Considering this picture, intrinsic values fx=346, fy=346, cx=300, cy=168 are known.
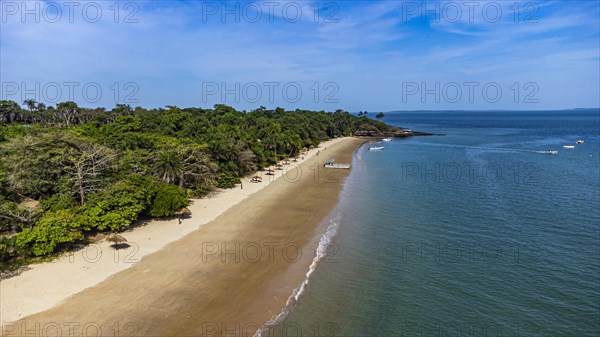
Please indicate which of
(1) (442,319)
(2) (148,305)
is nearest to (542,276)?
(1) (442,319)

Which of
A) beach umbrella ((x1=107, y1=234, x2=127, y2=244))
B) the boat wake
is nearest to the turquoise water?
the boat wake

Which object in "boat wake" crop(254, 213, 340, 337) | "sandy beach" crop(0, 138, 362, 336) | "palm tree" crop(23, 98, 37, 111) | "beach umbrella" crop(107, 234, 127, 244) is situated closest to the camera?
"sandy beach" crop(0, 138, 362, 336)

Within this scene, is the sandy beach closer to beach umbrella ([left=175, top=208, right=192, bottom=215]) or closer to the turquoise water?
beach umbrella ([left=175, top=208, right=192, bottom=215])

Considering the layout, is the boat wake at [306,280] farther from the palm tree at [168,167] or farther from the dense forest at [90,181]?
the palm tree at [168,167]

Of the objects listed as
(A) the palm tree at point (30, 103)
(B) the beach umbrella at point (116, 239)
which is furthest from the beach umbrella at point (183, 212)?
(A) the palm tree at point (30, 103)

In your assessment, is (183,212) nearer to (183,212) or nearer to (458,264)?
(183,212)

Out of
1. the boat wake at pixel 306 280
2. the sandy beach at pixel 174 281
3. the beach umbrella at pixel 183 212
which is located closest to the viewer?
the sandy beach at pixel 174 281

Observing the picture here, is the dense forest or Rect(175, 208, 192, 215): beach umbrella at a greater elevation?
the dense forest
